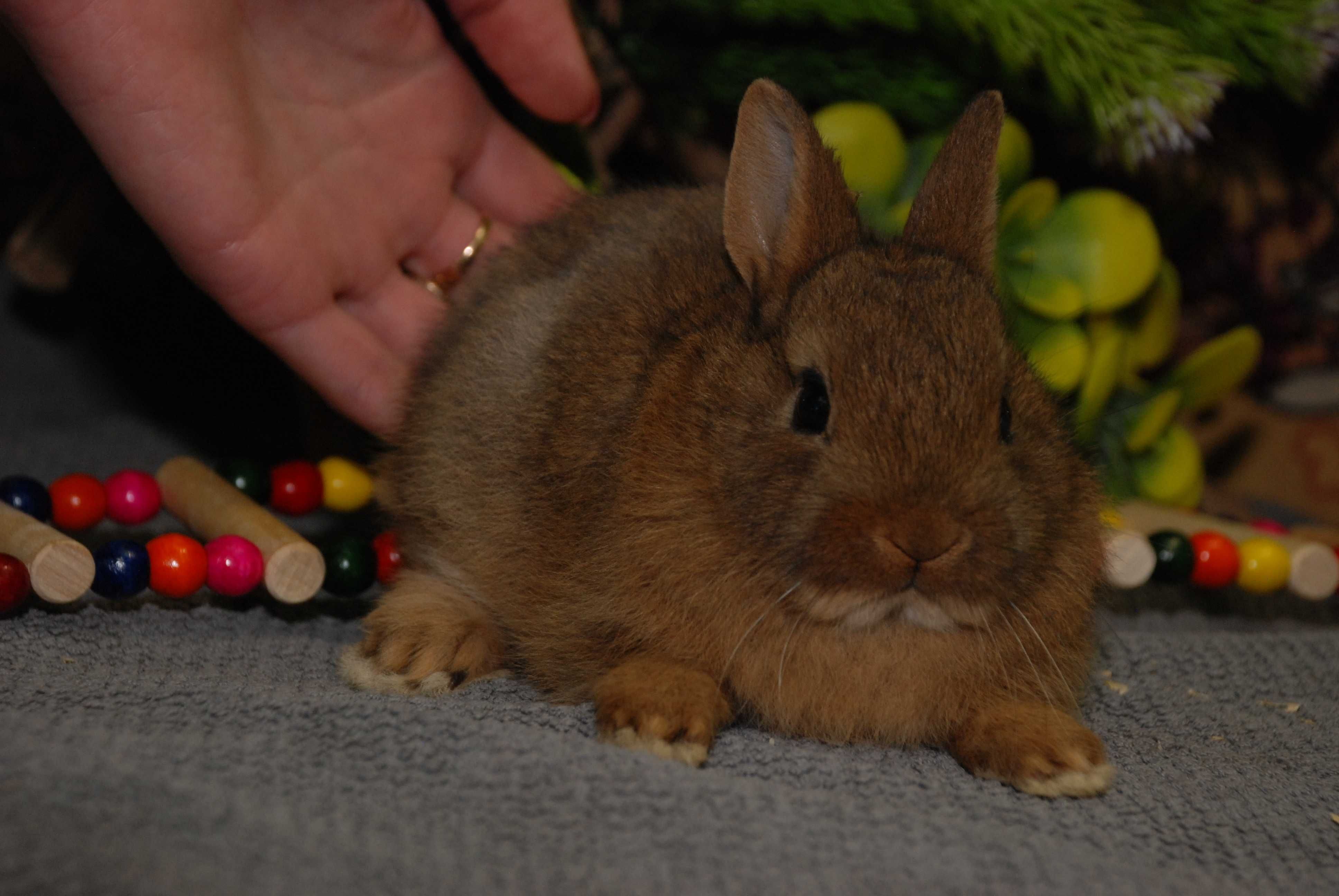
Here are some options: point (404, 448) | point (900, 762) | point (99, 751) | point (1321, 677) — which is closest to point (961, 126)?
point (900, 762)

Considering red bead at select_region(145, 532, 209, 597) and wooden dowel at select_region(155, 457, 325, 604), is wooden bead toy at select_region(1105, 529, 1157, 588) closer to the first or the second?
wooden dowel at select_region(155, 457, 325, 604)

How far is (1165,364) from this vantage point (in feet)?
11.5

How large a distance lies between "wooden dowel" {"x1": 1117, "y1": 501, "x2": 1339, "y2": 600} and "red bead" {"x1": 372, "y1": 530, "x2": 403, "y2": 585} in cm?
140

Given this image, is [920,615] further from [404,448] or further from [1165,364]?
[1165,364]

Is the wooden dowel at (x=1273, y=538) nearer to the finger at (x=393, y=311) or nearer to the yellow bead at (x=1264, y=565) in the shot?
the yellow bead at (x=1264, y=565)

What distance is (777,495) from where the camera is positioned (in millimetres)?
1605

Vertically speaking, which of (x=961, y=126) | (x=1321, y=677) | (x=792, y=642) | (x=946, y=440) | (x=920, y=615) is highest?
(x=961, y=126)

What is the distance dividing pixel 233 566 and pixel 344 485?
65cm

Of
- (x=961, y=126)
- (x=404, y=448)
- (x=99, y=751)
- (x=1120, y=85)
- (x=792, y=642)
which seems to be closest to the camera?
(x=99, y=751)

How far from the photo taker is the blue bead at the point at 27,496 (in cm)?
228

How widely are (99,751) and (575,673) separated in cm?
65

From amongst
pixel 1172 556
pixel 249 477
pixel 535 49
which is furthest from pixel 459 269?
pixel 1172 556

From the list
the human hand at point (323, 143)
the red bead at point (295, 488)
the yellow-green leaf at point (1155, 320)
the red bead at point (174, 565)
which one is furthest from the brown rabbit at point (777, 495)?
the yellow-green leaf at point (1155, 320)

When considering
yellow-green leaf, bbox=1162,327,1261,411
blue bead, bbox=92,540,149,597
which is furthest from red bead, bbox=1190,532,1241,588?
blue bead, bbox=92,540,149,597
